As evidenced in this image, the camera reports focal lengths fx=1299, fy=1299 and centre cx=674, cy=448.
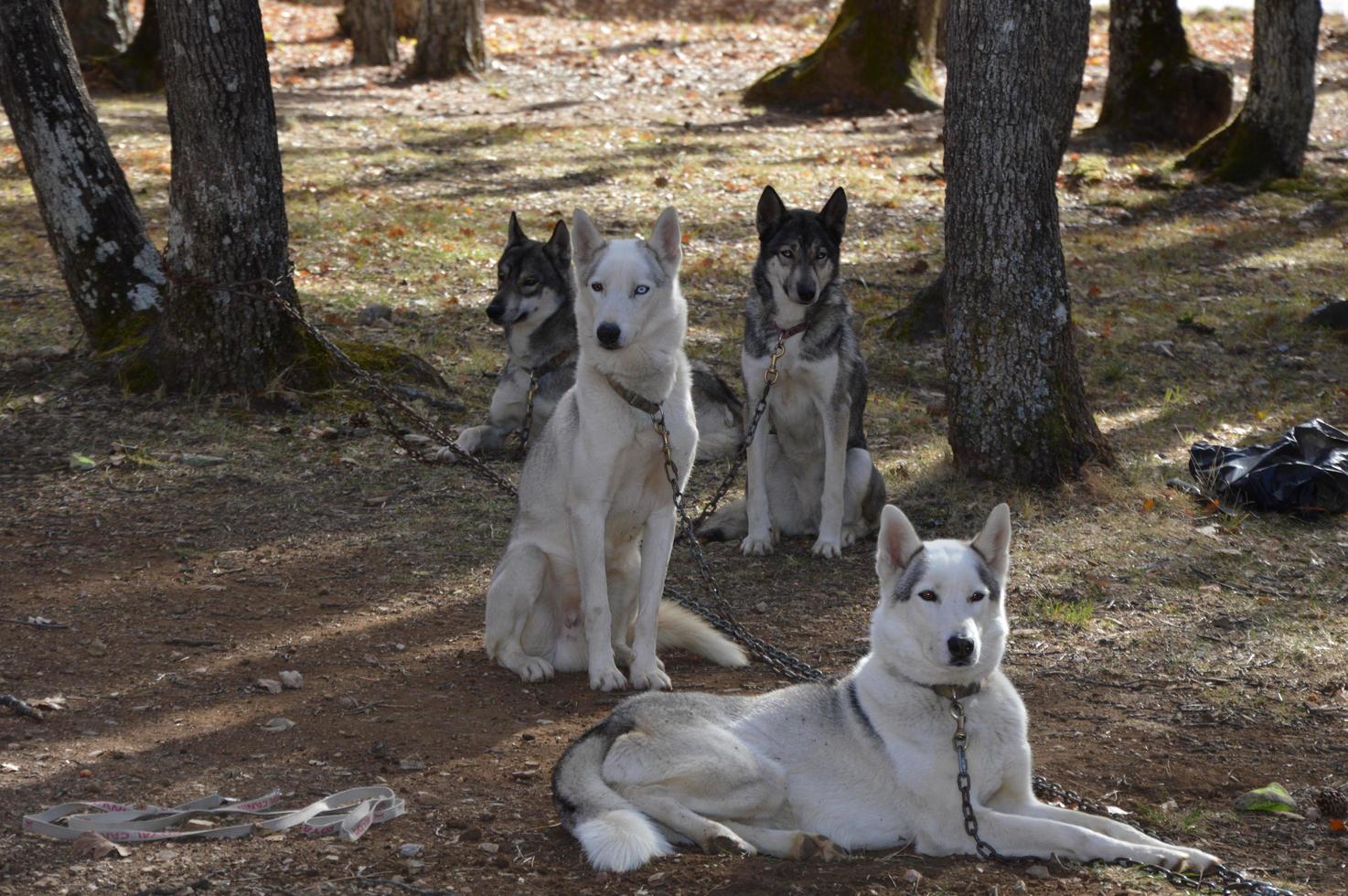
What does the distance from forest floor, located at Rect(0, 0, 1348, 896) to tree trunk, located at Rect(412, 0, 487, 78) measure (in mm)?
4168

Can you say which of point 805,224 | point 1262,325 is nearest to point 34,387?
point 805,224

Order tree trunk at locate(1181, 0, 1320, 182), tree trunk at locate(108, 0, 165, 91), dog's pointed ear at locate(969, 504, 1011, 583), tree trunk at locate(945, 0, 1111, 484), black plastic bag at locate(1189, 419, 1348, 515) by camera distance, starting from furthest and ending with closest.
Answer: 1. tree trunk at locate(108, 0, 165, 91)
2. tree trunk at locate(1181, 0, 1320, 182)
3. black plastic bag at locate(1189, 419, 1348, 515)
4. tree trunk at locate(945, 0, 1111, 484)
5. dog's pointed ear at locate(969, 504, 1011, 583)

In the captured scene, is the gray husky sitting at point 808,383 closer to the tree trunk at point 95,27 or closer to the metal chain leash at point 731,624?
the metal chain leash at point 731,624

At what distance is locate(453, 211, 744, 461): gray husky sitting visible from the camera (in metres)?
9.91

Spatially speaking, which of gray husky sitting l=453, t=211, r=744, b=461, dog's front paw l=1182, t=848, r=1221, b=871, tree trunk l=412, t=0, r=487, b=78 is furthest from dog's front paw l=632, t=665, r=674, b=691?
tree trunk l=412, t=0, r=487, b=78

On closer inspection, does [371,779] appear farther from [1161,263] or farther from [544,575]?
[1161,263]

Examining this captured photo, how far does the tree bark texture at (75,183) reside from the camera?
9.77 meters

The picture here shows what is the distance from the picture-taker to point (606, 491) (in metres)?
6.29

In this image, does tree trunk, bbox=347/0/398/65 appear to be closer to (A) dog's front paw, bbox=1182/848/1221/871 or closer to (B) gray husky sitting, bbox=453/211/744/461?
(B) gray husky sitting, bbox=453/211/744/461

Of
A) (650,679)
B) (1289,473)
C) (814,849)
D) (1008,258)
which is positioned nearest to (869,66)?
(1008,258)

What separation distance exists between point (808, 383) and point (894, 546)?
11.9ft

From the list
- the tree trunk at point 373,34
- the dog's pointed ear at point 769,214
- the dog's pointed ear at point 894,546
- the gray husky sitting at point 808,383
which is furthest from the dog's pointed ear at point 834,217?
the tree trunk at point 373,34

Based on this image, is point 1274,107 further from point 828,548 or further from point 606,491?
point 606,491

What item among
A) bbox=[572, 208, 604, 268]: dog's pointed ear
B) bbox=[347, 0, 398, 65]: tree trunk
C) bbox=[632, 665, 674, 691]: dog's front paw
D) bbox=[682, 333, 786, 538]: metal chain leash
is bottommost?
bbox=[632, 665, 674, 691]: dog's front paw
